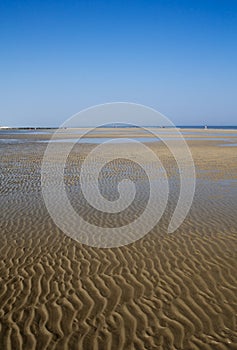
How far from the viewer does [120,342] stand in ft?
14.5

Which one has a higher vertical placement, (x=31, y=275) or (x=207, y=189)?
(x=31, y=275)

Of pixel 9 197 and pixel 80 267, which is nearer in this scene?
pixel 80 267

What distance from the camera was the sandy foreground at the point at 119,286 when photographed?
179 inches

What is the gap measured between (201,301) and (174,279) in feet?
2.69

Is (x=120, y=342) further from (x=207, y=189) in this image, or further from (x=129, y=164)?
(x=129, y=164)

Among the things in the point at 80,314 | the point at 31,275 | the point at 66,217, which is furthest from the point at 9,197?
the point at 80,314

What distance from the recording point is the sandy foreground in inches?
179

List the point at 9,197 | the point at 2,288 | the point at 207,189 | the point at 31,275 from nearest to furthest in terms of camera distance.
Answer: the point at 2,288 < the point at 31,275 < the point at 9,197 < the point at 207,189

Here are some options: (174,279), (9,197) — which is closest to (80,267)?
(174,279)

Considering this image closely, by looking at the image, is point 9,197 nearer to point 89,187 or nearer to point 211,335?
point 89,187

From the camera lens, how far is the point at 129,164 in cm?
2209

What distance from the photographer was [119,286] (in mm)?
5828

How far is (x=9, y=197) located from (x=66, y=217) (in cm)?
369

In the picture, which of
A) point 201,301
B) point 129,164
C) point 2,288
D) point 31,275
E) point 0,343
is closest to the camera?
point 0,343
